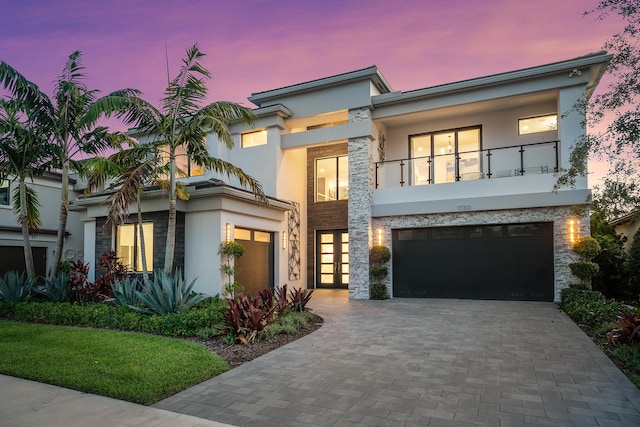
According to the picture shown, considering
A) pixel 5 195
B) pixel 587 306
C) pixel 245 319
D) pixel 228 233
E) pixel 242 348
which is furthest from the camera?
pixel 5 195

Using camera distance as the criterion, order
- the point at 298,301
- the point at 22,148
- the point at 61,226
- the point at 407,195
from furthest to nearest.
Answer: the point at 407,195, the point at 22,148, the point at 61,226, the point at 298,301

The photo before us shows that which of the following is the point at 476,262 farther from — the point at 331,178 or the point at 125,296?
the point at 125,296

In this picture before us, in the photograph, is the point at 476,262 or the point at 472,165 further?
the point at 472,165

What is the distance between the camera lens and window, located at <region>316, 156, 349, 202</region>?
17.1 meters

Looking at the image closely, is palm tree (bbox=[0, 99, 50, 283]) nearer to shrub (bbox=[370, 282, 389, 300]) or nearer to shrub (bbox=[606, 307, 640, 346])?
shrub (bbox=[370, 282, 389, 300])

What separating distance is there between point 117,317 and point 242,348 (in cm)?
364

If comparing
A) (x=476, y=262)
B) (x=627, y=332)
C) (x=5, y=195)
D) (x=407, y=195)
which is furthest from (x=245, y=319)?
(x=5, y=195)

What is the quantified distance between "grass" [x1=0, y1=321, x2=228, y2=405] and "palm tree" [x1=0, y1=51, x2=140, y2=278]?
5073 mm

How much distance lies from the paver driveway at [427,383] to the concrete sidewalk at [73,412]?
0.31 meters

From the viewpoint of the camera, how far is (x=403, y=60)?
51.2 ft

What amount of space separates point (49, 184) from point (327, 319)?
1547 cm

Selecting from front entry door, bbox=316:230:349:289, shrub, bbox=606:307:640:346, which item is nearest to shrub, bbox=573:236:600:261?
shrub, bbox=606:307:640:346

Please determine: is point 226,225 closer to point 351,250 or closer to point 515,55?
point 351,250

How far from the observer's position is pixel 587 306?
9.02 metres
